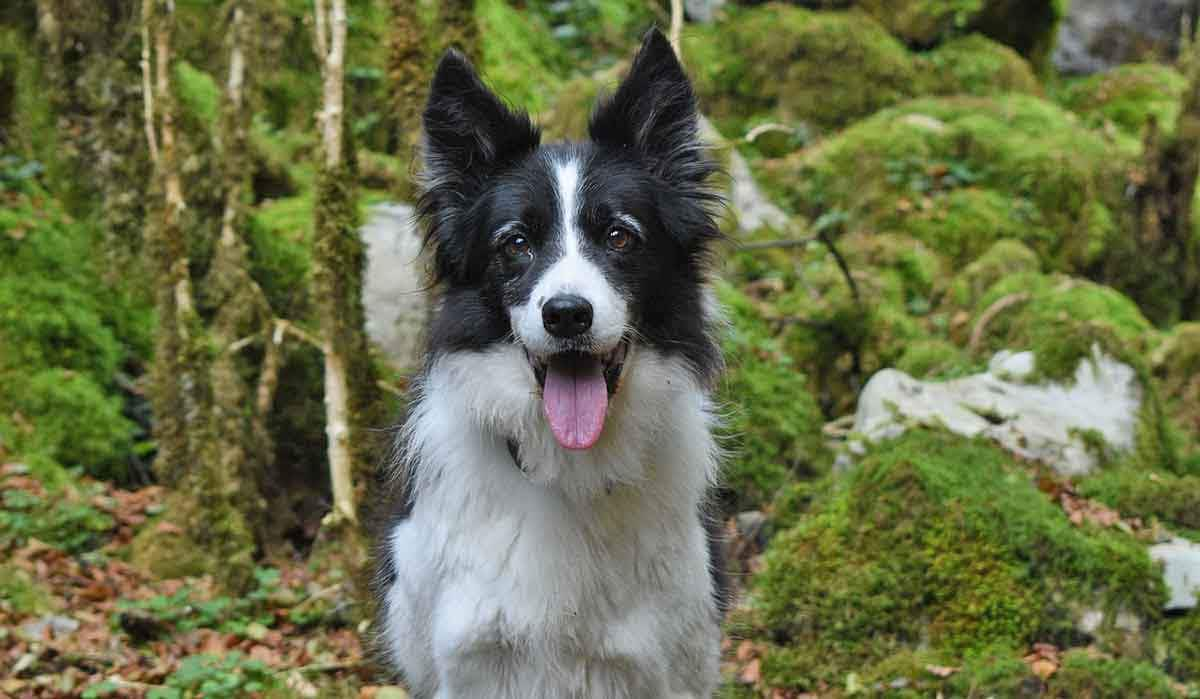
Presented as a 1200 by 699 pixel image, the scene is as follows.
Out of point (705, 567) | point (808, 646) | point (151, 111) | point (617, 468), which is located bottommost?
point (808, 646)

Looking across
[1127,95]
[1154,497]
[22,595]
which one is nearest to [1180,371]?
[1154,497]

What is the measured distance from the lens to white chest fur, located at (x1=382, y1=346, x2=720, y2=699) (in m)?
3.53

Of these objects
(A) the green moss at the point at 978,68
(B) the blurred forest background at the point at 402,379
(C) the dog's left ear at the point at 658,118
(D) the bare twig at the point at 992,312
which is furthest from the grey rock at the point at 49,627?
(A) the green moss at the point at 978,68

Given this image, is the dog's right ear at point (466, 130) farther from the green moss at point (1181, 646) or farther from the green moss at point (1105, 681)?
the green moss at point (1181, 646)

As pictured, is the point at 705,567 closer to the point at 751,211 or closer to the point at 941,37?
the point at 751,211

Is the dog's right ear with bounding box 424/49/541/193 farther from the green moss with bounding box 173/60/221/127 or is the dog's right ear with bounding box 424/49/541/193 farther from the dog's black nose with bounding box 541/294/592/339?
the green moss with bounding box 173/60/221/127

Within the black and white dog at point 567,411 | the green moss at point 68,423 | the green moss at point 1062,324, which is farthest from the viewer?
the green moss at point 68,423

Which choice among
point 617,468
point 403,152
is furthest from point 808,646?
point 403,152

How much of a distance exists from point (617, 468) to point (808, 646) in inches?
92.1

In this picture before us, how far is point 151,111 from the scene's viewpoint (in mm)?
6746

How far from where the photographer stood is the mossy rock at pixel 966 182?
11.1m

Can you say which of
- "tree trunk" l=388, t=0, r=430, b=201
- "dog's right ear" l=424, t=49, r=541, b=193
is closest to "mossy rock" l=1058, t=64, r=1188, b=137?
"tree trunk" l=388, t=0, r=430, b=201

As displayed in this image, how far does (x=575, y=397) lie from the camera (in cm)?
341

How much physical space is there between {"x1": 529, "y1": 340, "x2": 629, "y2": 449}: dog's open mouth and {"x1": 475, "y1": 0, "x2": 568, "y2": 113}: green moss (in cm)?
668
